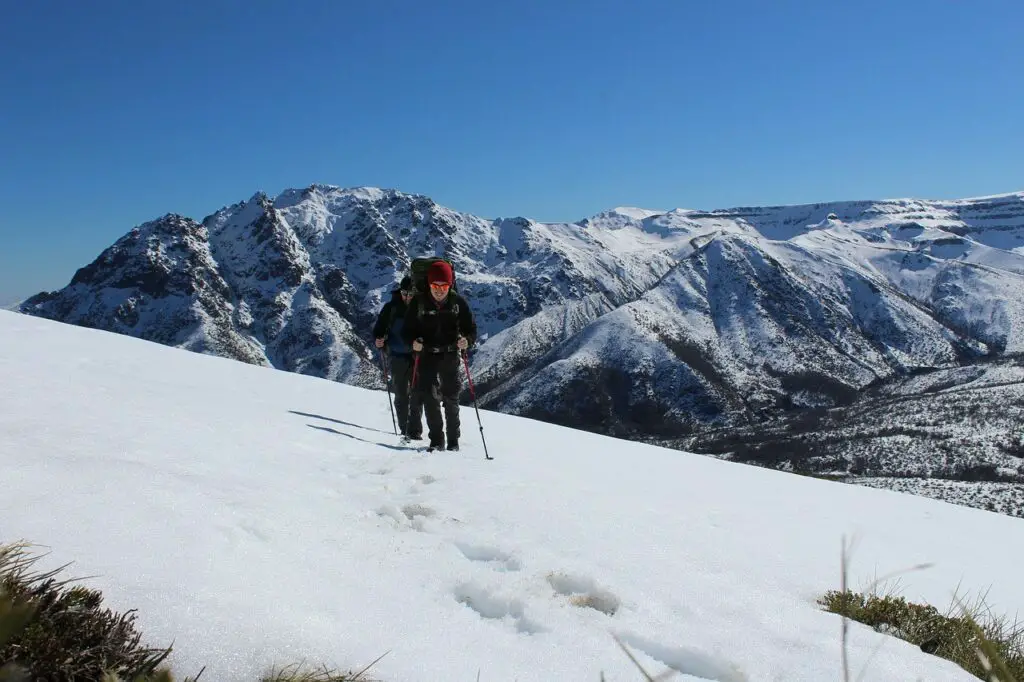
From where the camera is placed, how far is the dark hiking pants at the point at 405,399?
12156mm

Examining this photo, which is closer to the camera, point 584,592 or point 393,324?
point 584,592

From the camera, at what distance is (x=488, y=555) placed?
5379mm

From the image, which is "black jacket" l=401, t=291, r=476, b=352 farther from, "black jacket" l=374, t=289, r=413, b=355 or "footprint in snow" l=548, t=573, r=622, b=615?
"footprint in snow" l=548, t=573, r=622, b=615

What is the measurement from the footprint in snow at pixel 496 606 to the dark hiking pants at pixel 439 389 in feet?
Result: 21.9

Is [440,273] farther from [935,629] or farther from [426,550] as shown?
[935,629]

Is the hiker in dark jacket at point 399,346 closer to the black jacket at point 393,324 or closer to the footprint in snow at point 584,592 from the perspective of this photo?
the black jacket at point 393,324

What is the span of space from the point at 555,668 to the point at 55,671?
256 cm

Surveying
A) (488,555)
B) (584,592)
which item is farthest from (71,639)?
(584,592)

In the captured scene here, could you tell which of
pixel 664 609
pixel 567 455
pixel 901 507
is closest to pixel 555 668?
pixel 664 609

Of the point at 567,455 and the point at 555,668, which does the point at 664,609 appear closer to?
the point at 555,668

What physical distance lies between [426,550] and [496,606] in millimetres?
1017

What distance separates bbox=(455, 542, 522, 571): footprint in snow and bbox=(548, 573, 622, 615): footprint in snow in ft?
1.33

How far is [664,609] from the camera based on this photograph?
183 inches

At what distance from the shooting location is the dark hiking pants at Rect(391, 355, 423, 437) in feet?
39.9
